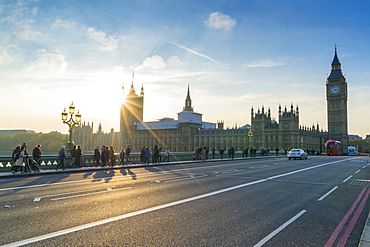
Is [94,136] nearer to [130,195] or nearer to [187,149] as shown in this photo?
[187,149]

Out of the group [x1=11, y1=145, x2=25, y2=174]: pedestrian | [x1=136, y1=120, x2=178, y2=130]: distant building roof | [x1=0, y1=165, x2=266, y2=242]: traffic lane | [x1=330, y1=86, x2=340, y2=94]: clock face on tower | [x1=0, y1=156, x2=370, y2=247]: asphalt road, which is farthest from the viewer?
[x1=136, y1=120, x2=178, y2=130]: distant building roof

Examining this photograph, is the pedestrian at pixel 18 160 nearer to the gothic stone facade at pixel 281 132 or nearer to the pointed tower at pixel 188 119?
the gothic stone facade at pixel 281 132

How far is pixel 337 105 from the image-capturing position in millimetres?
133000

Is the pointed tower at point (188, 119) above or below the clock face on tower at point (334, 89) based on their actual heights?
below

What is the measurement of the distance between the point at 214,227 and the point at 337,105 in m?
143

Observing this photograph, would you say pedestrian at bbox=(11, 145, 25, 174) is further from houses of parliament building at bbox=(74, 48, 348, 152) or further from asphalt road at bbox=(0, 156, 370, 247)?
houses of parliament building at bbox=(74, 48, 348, 152)

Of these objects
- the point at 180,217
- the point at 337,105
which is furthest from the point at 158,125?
the point at 180,217

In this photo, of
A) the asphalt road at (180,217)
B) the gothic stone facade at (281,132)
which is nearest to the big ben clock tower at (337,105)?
the gothic stone facade at (281,132)

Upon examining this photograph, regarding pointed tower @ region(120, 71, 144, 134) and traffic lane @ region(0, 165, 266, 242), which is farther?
pointed tower @ region(120, 71, 144, 134)

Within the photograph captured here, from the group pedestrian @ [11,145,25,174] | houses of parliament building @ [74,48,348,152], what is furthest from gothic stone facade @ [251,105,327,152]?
pedestrian @ [11,145,25,174]

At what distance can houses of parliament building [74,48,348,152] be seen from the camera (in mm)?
109438

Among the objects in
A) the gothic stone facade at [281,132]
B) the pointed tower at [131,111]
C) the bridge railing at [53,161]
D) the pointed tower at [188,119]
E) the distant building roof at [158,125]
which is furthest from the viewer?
the pointed tower at [131,111]

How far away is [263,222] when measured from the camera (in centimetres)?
748

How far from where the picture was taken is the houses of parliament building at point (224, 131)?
109438 mm
